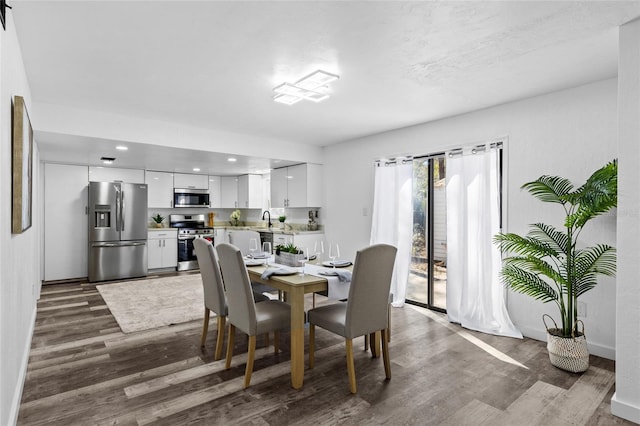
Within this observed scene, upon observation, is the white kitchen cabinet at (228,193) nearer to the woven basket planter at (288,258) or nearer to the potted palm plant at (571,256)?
the woven basket planter at (288,258)

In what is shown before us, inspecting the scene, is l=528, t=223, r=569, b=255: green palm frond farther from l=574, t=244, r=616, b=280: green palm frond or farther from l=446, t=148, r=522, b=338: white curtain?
l=446, t=148, r=522, b=338: white curtain

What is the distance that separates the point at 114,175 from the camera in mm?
6766

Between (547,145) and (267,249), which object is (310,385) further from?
(547,145)

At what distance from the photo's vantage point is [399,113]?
4102mm

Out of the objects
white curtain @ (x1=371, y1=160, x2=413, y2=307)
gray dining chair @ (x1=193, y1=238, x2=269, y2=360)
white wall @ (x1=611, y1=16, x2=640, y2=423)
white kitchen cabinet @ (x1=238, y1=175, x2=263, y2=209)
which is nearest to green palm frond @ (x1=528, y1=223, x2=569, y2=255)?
white wall @ (x1=611, y1=16, x2=640, y2=423)

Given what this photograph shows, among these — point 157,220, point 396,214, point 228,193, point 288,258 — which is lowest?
point 288,258

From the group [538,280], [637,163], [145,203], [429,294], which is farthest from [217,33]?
[145,203]

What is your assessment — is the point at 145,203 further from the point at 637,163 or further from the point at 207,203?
the point at 637,163

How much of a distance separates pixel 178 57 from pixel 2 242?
1.64m

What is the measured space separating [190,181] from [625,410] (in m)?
7.61

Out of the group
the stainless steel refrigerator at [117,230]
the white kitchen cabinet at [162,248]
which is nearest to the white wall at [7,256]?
the stainless steel refrigerator at [117,230]

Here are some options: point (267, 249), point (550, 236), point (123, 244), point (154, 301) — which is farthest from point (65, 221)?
point (550, 236)

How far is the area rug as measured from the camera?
4.09 meters

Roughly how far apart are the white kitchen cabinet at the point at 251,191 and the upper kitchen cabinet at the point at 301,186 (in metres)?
1.44
